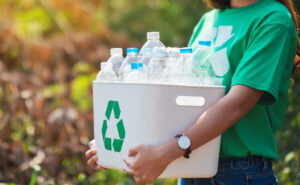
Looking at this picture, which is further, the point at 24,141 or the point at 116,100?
the point at 24,141

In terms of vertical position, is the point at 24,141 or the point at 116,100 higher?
the point at 116,100

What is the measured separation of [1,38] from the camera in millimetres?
5668

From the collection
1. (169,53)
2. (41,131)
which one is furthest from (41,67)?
(169,53)

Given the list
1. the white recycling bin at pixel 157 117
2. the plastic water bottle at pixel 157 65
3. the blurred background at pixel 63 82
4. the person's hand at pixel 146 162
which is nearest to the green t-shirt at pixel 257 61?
the white recycling bin at pixel 157 117

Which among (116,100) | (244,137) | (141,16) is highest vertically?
(116,100)

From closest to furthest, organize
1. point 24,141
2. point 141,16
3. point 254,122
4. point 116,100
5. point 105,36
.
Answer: point 116,100 < point 254,122 < point 24,141 < point 105,36 < point 141,16

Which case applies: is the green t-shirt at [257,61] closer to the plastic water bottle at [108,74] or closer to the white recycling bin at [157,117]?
the white recycling bin at [157,117]

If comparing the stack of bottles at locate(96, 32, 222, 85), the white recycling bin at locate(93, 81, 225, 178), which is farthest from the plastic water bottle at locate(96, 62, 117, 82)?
the white recycling bin at locate(93, 81, 225, 178)

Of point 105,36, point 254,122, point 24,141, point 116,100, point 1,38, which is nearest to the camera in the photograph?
point 116,100

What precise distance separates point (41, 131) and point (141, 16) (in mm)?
5549

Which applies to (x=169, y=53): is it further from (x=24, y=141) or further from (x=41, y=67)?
(x=41, y=67)

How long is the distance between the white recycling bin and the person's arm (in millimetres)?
44

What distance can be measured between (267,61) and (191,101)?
303mm

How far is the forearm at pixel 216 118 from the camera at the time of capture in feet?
5.01
